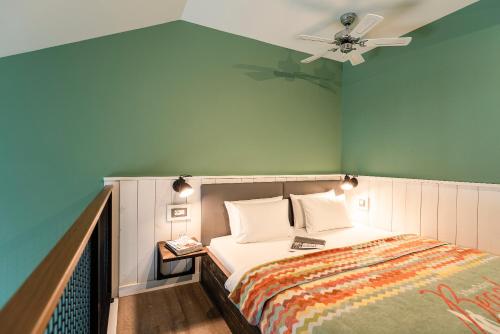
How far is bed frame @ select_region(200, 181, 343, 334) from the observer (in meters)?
1.97

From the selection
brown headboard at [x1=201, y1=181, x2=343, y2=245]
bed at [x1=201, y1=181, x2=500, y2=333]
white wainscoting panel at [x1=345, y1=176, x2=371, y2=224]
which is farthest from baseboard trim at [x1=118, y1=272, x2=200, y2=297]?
white wainscoting panel at [x1=345, y1=176, x2=371, y2=224]

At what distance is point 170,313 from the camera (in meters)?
2.11

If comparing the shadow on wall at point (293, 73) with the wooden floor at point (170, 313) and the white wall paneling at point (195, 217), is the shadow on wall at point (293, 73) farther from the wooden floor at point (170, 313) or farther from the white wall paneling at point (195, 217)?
the wooden floor at point (170, 313)

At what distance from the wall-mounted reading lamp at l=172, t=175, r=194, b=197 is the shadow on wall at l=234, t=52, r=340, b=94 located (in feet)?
4.89

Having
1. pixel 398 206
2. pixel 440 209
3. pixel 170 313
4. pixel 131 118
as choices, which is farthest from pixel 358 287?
pixel 131 118

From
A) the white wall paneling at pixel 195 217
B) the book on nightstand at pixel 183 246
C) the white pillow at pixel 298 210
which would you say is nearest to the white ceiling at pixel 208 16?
the white wall paneling at pixel 195 217

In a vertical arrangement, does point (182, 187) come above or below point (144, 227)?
above

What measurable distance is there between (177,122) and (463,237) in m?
2.97

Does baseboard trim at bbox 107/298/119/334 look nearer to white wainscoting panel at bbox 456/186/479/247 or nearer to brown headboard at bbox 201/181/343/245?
brown headboard at bbox 201/181/343/245

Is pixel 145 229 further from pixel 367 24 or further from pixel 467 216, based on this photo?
pixel 467 216

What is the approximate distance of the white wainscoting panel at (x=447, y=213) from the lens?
7.80 ft

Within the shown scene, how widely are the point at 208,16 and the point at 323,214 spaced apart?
2.41 metres

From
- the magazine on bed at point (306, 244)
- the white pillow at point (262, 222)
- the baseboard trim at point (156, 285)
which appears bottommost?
the baseboard trim at point (156, 285)

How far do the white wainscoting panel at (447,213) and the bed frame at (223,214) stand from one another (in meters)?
1.15
